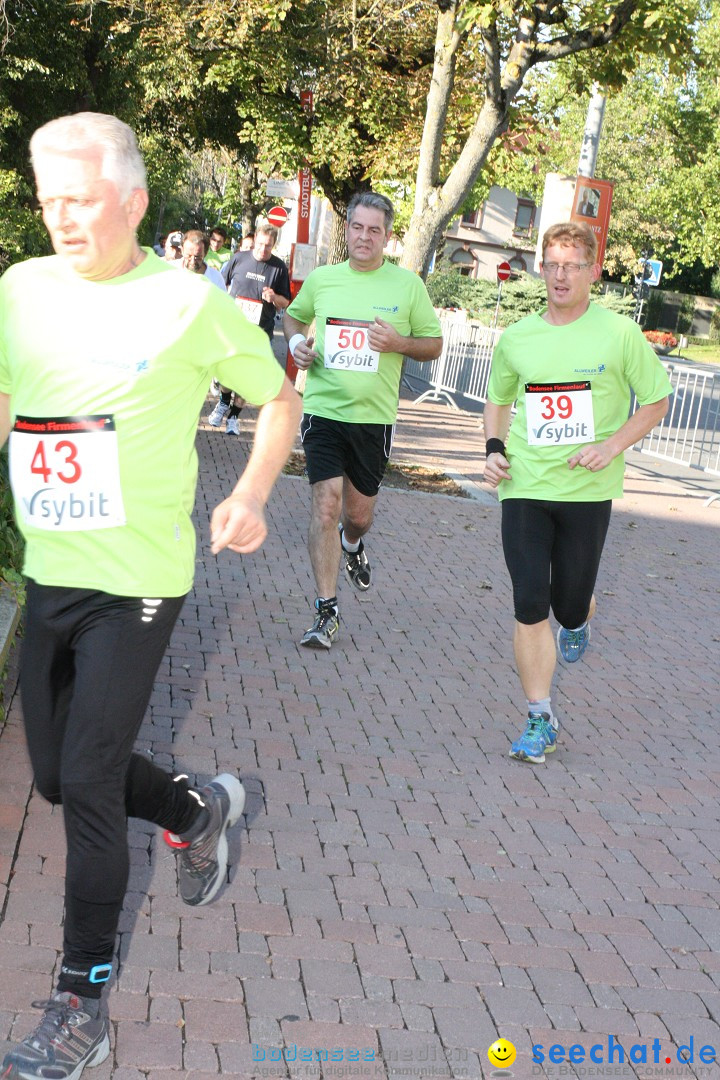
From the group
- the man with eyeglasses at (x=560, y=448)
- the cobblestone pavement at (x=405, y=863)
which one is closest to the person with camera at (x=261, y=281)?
the cobblestone pavement at (x=405, y=863)

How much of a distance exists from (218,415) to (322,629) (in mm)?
8030

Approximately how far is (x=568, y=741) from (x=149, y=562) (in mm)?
3297

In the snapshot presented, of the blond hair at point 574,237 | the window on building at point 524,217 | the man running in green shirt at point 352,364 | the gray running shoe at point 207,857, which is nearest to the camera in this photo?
the gray running shoe at point 207,857

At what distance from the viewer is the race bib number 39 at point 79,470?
2902mm

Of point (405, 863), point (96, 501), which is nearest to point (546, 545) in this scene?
point (405, 863)

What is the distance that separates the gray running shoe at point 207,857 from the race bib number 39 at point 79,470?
0.94 m

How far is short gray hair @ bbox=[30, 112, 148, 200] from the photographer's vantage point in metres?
2.80

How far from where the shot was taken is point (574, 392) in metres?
5.38

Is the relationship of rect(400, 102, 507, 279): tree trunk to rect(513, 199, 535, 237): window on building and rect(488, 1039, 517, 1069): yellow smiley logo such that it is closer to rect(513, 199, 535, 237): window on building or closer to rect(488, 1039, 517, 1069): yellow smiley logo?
rect(488, 1039, 517, 1069): yellow smiley logo

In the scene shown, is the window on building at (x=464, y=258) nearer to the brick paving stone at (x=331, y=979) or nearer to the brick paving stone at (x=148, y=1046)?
the brick paving stone at (x=331, y=979)

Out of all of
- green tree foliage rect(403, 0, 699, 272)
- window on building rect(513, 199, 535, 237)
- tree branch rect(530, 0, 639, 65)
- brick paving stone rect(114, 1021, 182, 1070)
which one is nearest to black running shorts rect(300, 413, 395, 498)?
brick paving stone rect(114, 1021, 182, 1070)

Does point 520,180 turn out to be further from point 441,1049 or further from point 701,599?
point 441,1049

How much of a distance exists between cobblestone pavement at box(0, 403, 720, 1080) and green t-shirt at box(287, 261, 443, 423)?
1237 mm

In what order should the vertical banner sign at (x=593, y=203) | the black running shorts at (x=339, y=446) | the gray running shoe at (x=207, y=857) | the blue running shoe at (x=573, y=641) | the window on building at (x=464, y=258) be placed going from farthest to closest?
the window on building at (x=464, y=258), the vertical banner sign at (x=593, y=203), the black running shorts at (x=339, y=446), the blue running shoe at (x=573, y=641), the gray running shoe at (x=207, y=857)
